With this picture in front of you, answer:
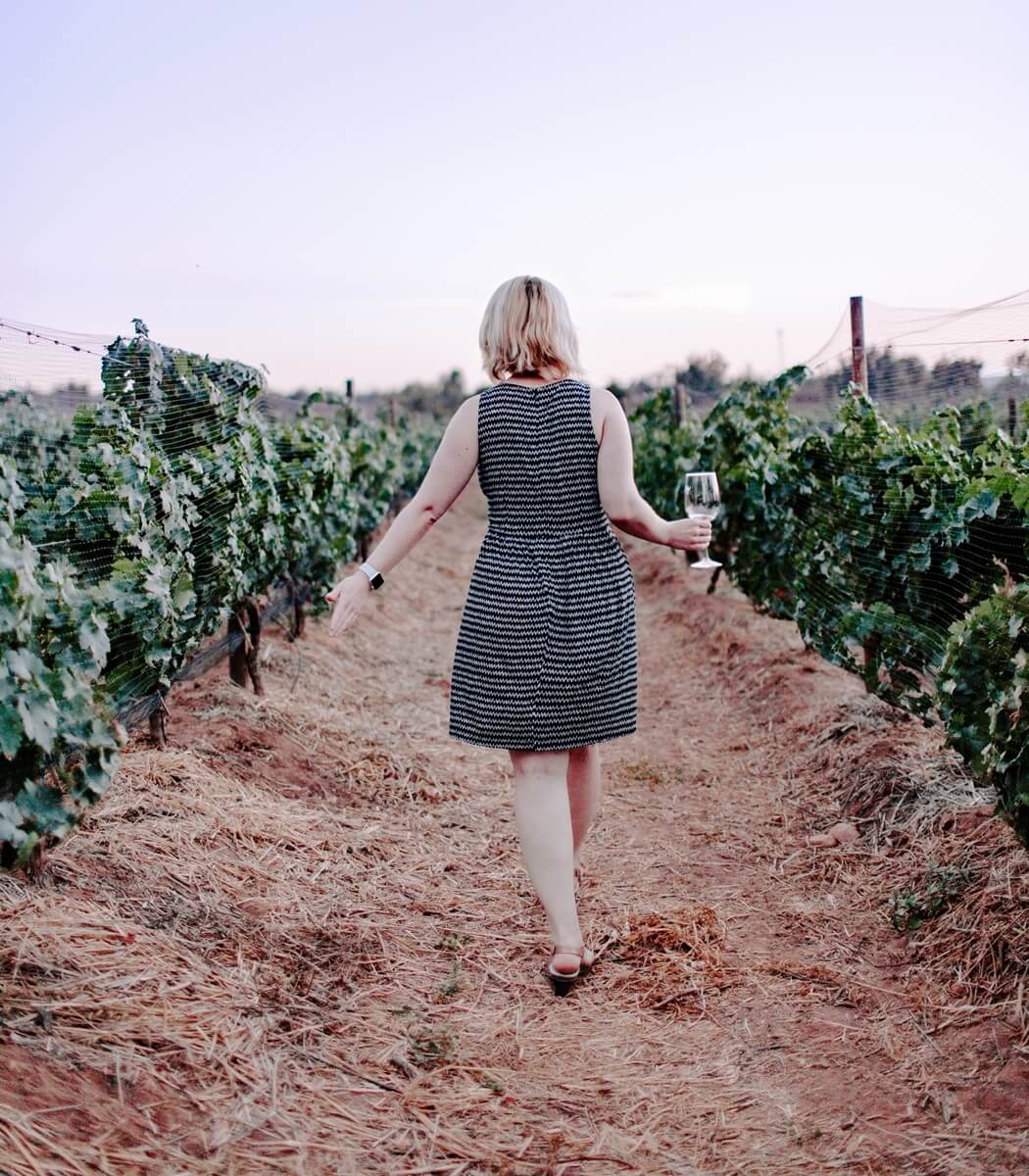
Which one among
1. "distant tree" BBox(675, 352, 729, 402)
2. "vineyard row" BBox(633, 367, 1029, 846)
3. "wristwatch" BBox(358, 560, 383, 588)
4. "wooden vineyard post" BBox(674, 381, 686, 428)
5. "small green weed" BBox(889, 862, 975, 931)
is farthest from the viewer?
"distant tree" BBox(675, 352, 729, 402)

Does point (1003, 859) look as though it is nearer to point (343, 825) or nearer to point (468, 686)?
point (468, 686)

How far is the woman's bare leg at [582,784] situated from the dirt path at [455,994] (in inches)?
16.1

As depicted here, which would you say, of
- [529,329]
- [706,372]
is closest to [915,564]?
[529,329]

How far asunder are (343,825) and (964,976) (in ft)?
7.83

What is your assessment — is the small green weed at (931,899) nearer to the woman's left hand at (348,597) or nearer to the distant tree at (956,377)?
the woman's left hand at (348,597)

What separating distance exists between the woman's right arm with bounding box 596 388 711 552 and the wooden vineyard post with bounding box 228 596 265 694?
3.33 meters

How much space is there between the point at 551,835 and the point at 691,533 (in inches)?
34.9

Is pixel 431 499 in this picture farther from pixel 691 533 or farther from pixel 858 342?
pixel 858 342

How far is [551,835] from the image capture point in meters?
3.14

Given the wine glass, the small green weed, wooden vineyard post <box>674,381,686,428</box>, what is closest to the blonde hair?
the wine glass

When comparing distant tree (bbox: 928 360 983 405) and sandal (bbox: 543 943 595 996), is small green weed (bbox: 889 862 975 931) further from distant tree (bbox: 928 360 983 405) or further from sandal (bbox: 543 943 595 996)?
distant tree (bbox: 928 360 983 405)

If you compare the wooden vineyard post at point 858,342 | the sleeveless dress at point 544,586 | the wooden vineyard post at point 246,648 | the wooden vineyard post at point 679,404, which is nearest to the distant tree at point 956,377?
the wooden vineyard post at point 858,342

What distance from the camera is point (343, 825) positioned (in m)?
4.60

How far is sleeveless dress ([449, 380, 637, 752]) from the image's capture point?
3086 millimetres
